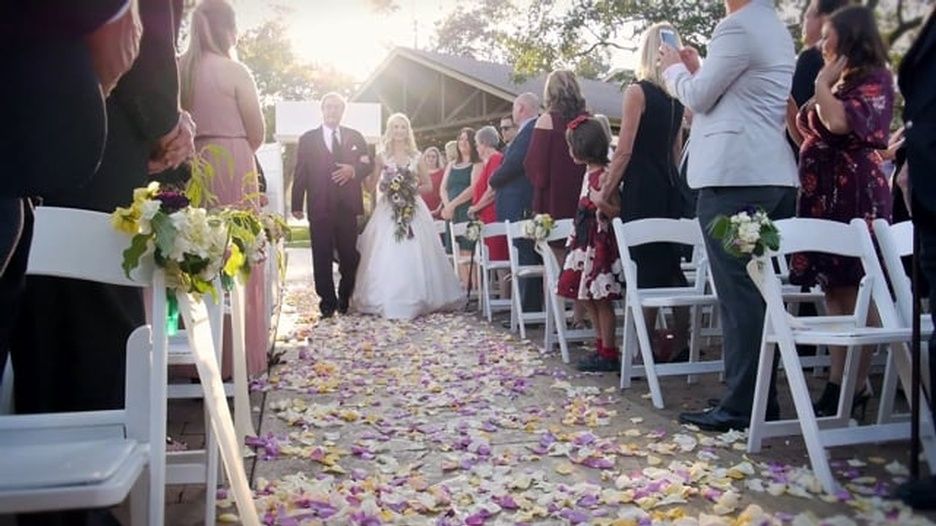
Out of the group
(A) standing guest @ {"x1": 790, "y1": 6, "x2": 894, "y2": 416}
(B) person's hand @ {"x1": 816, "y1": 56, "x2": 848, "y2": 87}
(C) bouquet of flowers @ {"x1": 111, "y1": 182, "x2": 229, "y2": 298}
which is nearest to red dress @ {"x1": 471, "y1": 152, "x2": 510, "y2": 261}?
(A) standing guest @ {"x1": 790, "y1": 6, "x2": 894, "y2": 416}

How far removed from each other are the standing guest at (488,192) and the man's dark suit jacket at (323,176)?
4.13ft

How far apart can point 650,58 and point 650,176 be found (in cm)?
72

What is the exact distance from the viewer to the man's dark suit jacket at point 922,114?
255cm

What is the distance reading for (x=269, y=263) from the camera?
577 centimetres

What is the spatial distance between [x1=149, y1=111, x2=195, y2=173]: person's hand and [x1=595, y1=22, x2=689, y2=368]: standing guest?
2868mm

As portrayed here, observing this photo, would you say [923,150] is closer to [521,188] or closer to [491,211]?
[521,188]

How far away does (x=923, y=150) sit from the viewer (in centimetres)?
257

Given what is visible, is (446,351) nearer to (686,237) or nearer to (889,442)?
(686,237)

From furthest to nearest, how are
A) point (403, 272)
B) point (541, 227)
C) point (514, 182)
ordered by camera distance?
point (403, 272)
point (514, 182)
point (541, 227)

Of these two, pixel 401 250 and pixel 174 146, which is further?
pixel 401 250

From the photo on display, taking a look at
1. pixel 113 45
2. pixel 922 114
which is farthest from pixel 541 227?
pixel 113 45

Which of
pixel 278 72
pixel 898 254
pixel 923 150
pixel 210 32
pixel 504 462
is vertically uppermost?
pixel 278 72

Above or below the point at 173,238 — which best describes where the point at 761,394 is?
below

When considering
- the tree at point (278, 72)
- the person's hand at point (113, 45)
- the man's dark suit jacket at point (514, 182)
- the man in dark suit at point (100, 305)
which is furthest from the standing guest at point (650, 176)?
the tree at point (278, 72)
